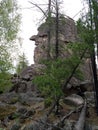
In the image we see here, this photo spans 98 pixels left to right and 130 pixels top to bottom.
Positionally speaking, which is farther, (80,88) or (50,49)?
(80,88)

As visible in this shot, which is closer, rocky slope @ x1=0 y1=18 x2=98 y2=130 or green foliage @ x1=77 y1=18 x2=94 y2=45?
rocky slope @ x1=0 y1=18 x2=98 y2=130

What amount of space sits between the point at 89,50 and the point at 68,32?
23218mm

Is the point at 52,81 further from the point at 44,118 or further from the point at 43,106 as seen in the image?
the point at 43,106

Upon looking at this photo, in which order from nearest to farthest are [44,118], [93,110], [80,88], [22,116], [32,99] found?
[44,118] < [22,116] < [93,110] < [32,99] < [80,88]

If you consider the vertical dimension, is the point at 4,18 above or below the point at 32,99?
above

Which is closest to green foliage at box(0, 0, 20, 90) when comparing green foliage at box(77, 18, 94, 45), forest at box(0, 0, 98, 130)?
forest at box(0, 0, 98, 130)

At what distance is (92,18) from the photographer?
17.5m

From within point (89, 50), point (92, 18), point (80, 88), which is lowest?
point (80, 88)

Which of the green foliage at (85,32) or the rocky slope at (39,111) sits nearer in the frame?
the rocky slope at (39,111)

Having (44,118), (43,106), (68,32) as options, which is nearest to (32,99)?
(43,106)

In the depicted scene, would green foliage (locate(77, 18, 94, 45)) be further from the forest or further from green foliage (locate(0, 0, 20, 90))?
green foliage (locate(0, 0, 20, 90))

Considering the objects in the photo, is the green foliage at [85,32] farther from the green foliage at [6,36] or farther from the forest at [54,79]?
the green foliage at [6,36]

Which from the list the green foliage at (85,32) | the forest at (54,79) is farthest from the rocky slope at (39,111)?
the green foliage at (85,32)

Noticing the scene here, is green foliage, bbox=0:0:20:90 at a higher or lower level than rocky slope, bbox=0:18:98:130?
higher
